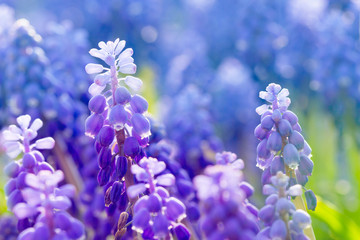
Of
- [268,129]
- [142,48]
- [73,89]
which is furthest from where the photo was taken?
[142,48]

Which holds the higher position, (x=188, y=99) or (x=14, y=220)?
(x=188, y=99)

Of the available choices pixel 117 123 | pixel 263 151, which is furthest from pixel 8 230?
pixel 263 151

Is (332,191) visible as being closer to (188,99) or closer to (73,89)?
(188,99)

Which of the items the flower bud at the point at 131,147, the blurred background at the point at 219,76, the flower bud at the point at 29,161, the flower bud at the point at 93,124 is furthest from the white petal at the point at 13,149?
the blurred background at the point at 219,76

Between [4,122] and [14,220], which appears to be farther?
[4,122]

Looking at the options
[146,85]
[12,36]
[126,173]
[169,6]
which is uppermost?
[169,6]

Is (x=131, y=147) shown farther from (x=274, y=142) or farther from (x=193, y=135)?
(x=193, y=135)

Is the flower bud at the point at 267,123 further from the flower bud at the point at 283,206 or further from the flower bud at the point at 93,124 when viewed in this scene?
the flower bud at the point at 93,124

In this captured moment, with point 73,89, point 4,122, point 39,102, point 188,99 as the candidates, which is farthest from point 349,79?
point 4,122
